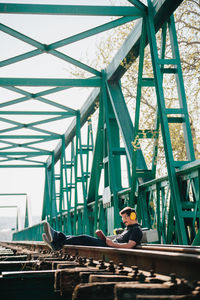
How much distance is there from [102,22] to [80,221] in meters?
8.62

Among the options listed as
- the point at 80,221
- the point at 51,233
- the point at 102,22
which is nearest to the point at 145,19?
the point at 102,22

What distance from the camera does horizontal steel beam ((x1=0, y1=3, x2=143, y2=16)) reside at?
9.38 metres

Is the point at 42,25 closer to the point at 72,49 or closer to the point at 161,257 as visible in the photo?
the point at 72,49

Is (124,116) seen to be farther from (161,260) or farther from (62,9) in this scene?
(161,260)

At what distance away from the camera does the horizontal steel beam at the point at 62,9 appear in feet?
30.8

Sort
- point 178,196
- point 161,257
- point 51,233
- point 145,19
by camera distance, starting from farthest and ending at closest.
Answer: point 145,19, point 178,196, point 51,233, point 161,257

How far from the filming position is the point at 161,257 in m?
3.28

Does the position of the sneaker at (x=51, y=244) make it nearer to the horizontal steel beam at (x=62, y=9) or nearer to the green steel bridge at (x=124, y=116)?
the green steel bridge at (x=124, y=116)

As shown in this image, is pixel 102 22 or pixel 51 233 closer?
pixel 51 233

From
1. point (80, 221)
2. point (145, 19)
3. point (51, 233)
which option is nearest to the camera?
point (51, 233)

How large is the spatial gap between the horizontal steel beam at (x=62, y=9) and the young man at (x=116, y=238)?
16.9 ft

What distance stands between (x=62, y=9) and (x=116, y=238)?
18.2 ft

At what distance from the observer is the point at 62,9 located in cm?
946

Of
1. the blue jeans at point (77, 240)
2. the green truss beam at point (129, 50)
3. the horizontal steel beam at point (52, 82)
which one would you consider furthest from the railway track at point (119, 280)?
the horizontal steel beam at point (52, 82)
